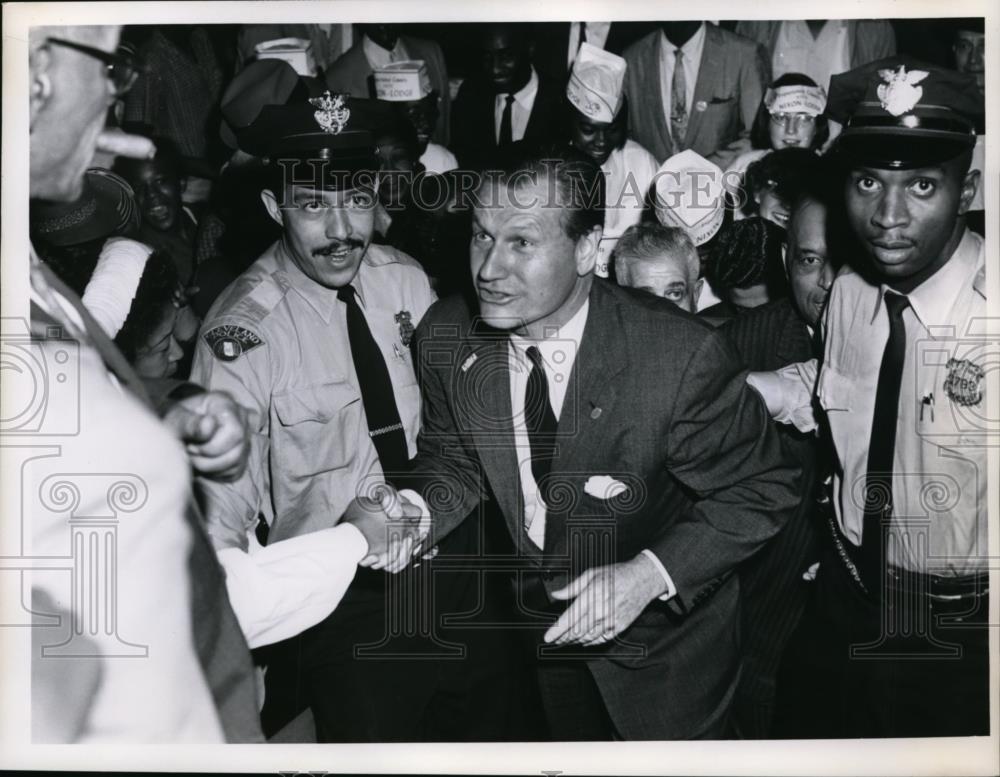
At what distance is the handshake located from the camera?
2.93 meters

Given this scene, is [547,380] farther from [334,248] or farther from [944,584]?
[944,584]

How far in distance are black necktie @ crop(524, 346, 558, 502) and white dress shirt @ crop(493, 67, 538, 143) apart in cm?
59

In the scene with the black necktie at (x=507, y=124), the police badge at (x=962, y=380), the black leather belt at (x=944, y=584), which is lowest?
the black leather belt at (x=944, y=584)

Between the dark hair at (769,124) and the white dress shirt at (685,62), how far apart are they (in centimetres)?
18

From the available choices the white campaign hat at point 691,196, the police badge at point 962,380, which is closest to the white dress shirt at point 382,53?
the white campaign hat at point 691,196

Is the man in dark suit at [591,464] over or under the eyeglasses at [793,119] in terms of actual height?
under

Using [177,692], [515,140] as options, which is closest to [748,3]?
[515,140]

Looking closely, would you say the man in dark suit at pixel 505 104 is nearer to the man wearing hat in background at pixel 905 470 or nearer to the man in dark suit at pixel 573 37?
the man in dark suit at pixel 573 37

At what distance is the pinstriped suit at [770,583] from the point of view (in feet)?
9.66

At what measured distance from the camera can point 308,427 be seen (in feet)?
9.53

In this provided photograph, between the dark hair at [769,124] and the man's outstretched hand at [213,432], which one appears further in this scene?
the dark hair at [769,124]

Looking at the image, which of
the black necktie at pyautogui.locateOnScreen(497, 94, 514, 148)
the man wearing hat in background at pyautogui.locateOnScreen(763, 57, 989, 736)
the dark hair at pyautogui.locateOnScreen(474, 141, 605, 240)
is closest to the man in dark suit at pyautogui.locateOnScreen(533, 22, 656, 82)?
the black necktie at pyautogui.locateOnScreen(497, 94, 514, 148)

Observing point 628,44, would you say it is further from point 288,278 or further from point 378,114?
point 288,278

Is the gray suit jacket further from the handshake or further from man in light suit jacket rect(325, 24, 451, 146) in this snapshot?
man in light suit jacket rect(325, 24, 451, 146)
